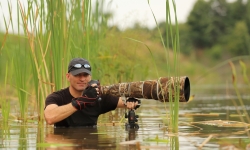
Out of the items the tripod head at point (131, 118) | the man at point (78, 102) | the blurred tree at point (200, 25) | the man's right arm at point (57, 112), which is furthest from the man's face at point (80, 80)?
the blurred tree at point (200, 25)

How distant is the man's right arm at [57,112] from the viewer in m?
6.18

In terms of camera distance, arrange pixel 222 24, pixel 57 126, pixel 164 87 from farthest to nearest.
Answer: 1. pixel 222 24
2. pixel 57 126
3. pixel 164 87

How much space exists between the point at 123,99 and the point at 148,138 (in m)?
0.91

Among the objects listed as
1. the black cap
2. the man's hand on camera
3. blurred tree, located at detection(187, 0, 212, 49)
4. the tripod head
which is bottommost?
the tripod head

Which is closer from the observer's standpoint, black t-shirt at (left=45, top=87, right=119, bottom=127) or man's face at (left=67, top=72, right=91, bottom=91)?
man's face at (left=67, top=72, right=91, bottom=91)

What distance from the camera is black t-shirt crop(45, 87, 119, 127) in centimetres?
667

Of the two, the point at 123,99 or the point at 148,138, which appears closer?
the point at 148,138

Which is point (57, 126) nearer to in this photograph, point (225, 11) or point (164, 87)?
point (164, 87)

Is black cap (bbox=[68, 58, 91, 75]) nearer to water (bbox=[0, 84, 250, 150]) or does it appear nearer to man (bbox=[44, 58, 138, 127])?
man (bbox=[44, 58, 138, 127])

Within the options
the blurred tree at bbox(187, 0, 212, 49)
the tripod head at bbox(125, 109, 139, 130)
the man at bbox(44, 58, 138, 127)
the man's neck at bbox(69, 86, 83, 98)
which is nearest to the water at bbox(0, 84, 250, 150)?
the tripod head at bbox(125, 109, 139, 130)

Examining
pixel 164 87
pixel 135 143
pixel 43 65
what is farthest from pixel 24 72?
pixel 135 143

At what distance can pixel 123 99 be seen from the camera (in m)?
6.41

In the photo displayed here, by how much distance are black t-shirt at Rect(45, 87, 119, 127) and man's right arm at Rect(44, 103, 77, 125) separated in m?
0.25

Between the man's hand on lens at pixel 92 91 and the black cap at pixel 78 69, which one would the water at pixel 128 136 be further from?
the black cap at pixel 78 69
